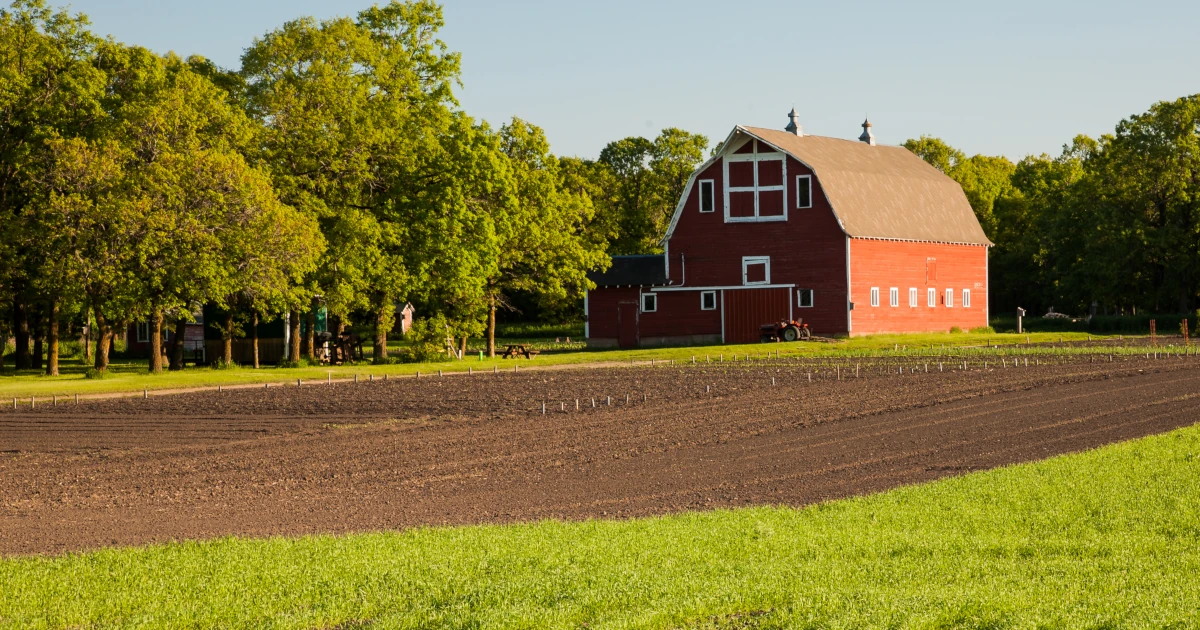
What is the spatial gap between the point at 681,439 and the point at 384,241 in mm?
29296

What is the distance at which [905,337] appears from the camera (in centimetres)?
6350

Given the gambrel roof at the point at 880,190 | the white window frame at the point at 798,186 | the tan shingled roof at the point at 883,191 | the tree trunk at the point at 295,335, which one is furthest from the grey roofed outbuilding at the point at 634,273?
the tree trunk at the point at 295,335

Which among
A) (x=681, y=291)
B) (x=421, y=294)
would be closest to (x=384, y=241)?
(x=421, y=294)

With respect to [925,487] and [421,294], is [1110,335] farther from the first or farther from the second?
[925,487]

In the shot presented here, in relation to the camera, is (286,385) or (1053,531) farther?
(286,385)

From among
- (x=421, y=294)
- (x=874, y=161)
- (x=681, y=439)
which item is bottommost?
(x=681, y=439)

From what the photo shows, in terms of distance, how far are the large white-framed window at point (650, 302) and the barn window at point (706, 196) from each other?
16.1 feet

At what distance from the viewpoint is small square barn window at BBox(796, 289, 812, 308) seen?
6381cm

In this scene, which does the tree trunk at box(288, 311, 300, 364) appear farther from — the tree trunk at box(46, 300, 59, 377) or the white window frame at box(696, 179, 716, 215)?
the white window frame at box(696, 179, 716, 215)

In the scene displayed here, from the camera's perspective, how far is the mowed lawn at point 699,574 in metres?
9.84

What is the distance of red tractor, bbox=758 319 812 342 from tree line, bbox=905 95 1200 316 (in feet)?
85.9

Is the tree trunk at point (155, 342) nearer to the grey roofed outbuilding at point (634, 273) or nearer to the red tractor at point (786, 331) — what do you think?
the grey roofed outbuilding at point (634, 273)

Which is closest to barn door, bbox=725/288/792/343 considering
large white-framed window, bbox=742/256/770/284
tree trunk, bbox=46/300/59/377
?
large white-framed window, bbox=742/256/770/284

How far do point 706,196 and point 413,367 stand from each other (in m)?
22.4
